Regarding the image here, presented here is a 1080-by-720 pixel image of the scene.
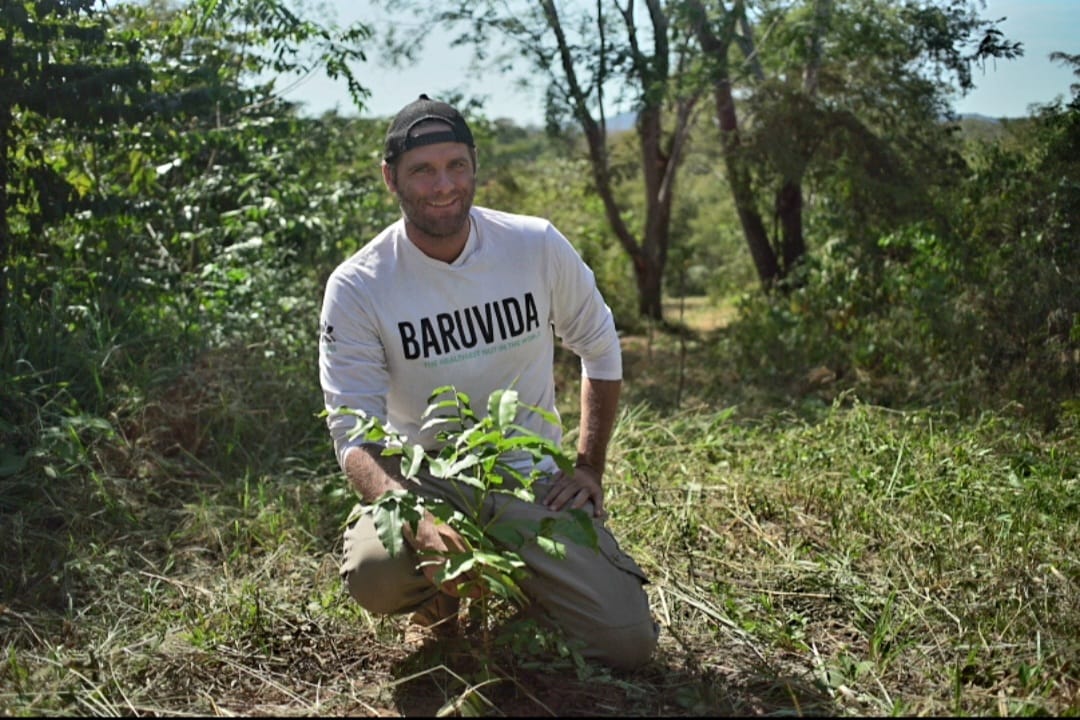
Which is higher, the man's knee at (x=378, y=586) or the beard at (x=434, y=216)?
the beard at (x=434, y=216)

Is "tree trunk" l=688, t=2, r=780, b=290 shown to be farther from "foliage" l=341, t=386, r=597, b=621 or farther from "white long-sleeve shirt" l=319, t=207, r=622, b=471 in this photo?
"foliage" l=341, t=386, r=597, b=621

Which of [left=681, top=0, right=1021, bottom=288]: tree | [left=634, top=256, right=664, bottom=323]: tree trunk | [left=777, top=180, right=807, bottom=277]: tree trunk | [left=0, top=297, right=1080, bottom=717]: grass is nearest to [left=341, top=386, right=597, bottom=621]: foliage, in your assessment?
[left=0, top=297, right=1080, bottom=717]: grass

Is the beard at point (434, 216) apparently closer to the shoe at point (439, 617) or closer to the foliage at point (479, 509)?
the foliage at point (479, 509)

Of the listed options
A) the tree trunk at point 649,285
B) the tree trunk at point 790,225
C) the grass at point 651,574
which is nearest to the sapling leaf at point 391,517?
the grass at point 651,574

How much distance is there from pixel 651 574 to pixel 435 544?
96 cm

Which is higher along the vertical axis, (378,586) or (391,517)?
(391,517)

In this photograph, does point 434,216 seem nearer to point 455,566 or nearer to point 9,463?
→ point 455,566

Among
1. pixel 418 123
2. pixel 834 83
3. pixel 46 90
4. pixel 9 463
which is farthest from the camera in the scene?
pixel 834 83

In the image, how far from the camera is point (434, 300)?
115 inches

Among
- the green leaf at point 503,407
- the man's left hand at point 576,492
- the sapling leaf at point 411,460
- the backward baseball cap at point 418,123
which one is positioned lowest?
the man's left hand at point 576,492

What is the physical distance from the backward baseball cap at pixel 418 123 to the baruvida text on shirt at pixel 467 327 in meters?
0.44

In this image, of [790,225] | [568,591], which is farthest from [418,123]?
[790,225]

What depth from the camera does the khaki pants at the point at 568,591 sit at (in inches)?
105

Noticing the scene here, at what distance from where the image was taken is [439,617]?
285 centimetres
